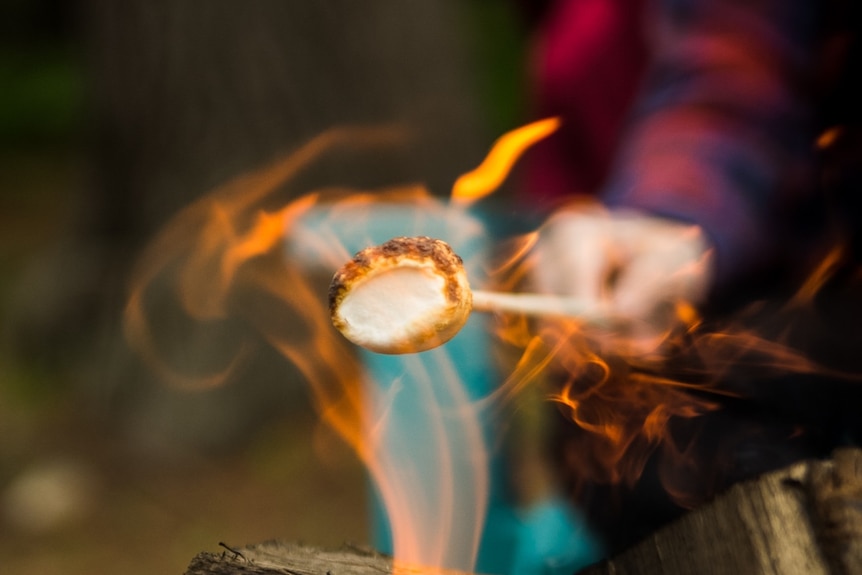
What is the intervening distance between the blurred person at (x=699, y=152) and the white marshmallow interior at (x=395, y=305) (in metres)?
0.47

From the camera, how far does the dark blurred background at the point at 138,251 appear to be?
3.11 metres

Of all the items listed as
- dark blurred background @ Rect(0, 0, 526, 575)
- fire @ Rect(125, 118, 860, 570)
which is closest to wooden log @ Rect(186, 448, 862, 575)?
fire @ Rect(125, 118, 860, 570)

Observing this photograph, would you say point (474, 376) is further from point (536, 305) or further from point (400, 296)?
point (400, 296)

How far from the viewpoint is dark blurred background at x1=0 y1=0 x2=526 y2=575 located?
311 cm

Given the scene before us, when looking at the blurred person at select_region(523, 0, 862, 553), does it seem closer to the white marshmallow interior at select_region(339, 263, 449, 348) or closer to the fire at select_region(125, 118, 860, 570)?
the fire at select_region(125, 118, 860, 570)

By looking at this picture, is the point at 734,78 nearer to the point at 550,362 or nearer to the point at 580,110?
the point at 580,110

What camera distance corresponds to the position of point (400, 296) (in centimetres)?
107

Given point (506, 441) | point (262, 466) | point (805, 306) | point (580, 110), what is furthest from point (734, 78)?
point (262, 466)

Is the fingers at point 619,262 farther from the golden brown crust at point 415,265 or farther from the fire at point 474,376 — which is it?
the golden brown crust at point 415,265

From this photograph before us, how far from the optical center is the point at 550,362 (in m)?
1.59

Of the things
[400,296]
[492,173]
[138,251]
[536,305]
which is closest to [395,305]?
[400,296]

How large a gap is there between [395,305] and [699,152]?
1.09 meters

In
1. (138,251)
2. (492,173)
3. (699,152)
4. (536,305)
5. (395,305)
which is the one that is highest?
(138,251)

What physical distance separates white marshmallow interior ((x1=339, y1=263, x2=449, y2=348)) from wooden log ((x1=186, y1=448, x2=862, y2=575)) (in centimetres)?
31
